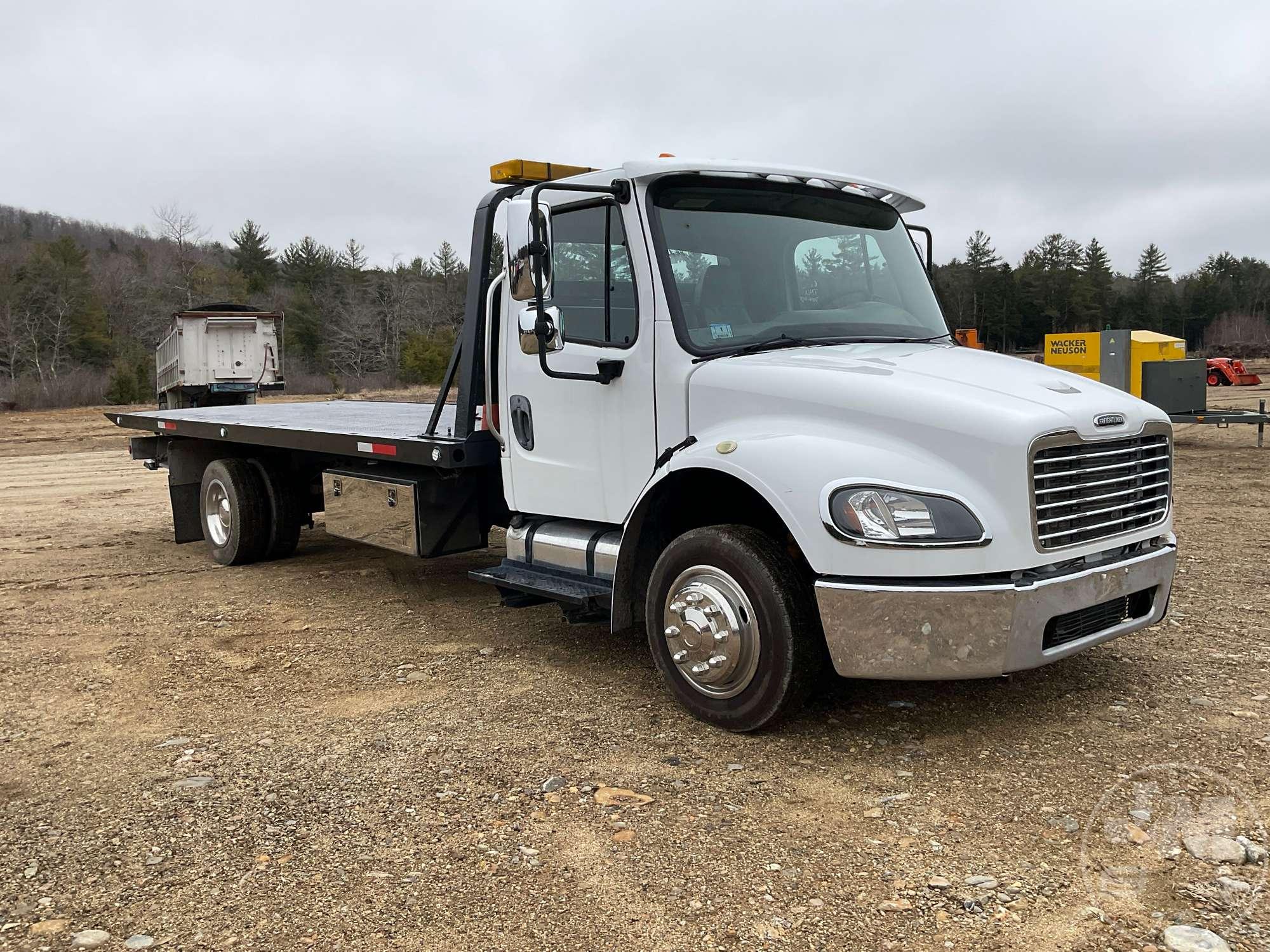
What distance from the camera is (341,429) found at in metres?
6.78

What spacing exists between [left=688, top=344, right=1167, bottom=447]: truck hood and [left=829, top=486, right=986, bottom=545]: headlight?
0.25 metres

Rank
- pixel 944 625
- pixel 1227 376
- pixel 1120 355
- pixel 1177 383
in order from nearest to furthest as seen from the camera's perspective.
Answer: pixel 944 625 → pixel 1177 383 → pixel 1120 355 → pixel 1227 376

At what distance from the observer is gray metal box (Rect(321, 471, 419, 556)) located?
235 inches

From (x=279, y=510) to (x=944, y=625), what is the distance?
5.98 m

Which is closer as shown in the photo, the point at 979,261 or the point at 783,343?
the point at 783,343

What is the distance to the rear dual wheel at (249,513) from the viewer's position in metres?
7.89

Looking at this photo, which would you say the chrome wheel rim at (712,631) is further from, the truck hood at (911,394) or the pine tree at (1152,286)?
the pine tree at (1152,286)

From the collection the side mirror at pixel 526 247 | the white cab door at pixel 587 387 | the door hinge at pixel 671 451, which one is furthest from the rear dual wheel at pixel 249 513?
the door hinge at pixel 671 451

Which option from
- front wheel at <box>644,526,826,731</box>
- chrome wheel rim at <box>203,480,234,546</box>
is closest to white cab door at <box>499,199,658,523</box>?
front wheel at <box>644,526,826,731</box>

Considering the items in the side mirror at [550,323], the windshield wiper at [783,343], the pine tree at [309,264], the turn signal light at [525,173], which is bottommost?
the windshield wiper at [783,343]

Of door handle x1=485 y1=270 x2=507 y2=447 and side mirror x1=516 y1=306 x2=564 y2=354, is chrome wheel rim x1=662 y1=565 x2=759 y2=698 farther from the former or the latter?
door handle x1=485 y1=270 x2=507 y2=447

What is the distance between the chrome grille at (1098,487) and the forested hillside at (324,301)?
38118 millimetres

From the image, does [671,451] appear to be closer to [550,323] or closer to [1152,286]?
[550,323]
